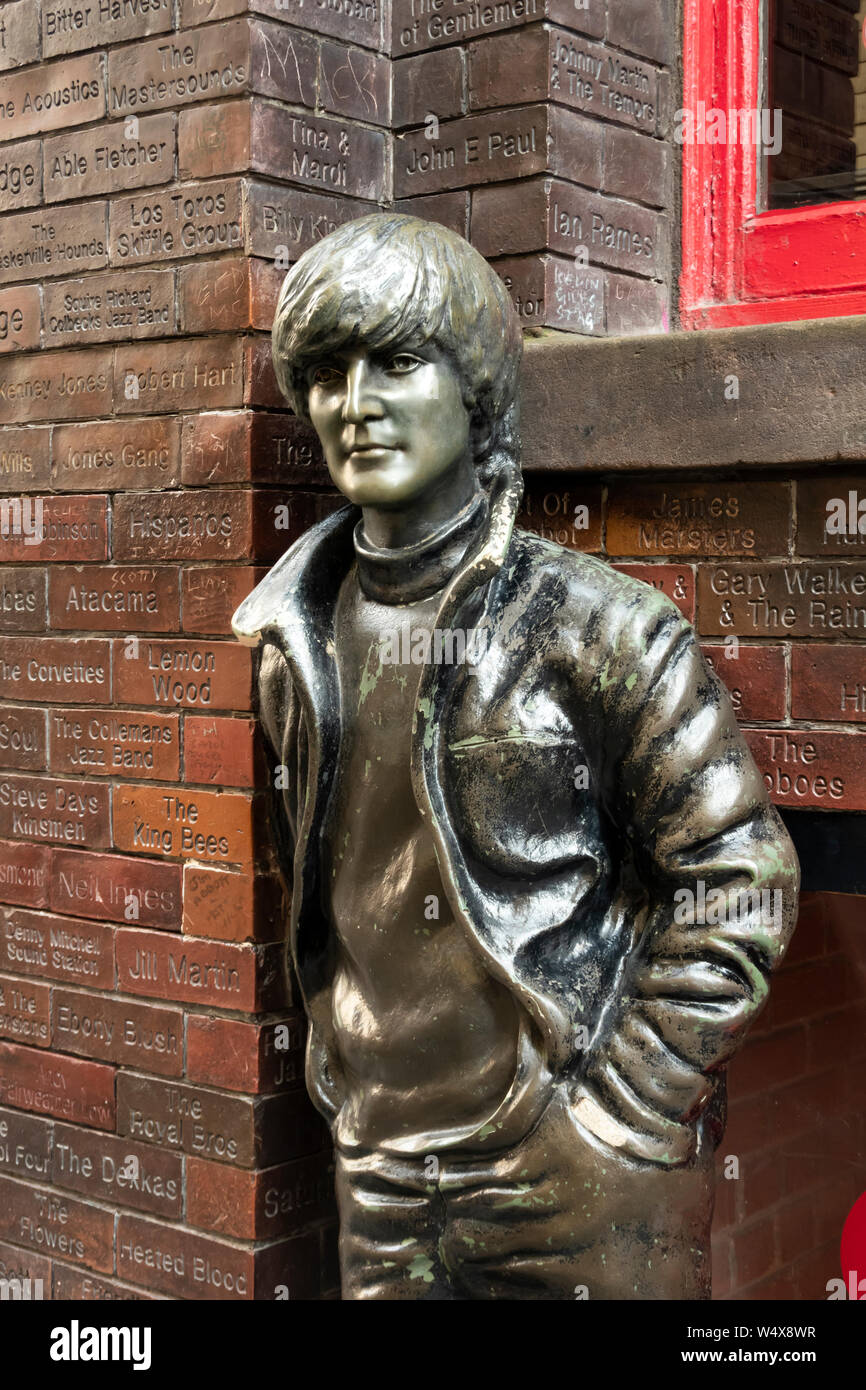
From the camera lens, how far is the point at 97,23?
291 cm

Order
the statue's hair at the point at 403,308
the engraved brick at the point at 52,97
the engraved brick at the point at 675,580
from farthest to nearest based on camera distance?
1. the engraved brick at the point at 52,97
2. the engraved brick at the point at 675,580
3. the statue's hair at the point at 403,308

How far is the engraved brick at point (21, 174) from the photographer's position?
Result: 119 inches

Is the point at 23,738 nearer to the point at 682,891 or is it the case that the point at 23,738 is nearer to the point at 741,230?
the point at 682,891

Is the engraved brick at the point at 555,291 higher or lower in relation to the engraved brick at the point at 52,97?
lower

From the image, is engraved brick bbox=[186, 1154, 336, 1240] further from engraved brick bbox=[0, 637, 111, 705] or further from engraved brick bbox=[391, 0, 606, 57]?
engraved brick bbox=[391, 0, 606, 57]

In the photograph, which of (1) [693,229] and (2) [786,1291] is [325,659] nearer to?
(1) [693,229]

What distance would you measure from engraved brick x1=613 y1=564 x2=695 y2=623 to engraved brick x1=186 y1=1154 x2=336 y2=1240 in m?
1.21

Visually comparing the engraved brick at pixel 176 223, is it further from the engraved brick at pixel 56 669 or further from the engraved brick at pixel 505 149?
the engraved brick at pixel 56 669

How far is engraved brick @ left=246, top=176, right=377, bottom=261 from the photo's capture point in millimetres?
2695

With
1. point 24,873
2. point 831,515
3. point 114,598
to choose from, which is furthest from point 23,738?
point 831,515

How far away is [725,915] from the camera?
2.16m

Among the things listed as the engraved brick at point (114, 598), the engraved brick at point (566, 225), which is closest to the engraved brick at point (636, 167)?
the engraved brick at point (566, 225)

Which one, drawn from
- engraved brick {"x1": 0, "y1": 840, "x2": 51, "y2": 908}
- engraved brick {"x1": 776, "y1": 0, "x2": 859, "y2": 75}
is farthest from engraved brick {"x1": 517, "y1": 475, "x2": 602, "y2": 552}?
engraved brick {"x1": 0, "y1": 840, "x2": 51, "y2": 908}

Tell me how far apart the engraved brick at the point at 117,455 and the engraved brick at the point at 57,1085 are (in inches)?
44.3
